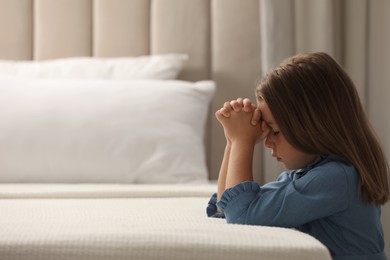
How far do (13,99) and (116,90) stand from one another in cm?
33

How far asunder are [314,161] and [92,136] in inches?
40.9

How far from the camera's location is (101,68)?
2.67 m

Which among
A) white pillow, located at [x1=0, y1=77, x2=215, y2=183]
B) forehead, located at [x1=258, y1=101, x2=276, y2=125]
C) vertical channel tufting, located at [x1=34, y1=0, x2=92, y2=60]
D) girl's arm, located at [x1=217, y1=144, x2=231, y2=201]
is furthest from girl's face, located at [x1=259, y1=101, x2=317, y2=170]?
vertical channel tufting, located at [x1=34, y1=0, x2=92, y2=60]

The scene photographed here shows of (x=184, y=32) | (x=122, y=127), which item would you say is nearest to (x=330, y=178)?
(x=122, y=127)

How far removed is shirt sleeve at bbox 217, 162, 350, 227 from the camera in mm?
1336

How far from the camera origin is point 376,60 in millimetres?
2693

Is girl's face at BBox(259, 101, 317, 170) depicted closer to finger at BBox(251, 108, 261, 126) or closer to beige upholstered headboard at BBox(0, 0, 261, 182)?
finger at BBox(251, 108, 261, 126)

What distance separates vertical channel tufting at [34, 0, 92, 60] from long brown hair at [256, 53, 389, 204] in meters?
1.53

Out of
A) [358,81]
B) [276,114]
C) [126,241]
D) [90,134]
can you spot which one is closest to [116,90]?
[90,134]

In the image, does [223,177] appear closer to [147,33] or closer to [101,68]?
[101,68]

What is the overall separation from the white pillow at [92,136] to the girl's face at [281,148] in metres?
0.90

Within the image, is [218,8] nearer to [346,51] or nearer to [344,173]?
[346,51]

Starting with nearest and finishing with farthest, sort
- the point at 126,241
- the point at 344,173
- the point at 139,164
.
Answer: the point at 126,241, the point at 344,173, the point at 139,164

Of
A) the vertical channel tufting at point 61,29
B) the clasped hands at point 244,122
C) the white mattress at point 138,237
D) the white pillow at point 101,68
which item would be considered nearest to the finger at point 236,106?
the clasped hands at point 244,122
